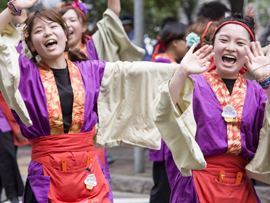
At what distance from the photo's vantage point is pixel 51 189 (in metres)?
2.63

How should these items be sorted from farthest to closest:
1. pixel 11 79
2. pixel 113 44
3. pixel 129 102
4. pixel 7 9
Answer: pixel 113 44 < pixel 129 102 < pixel 7 9 < pixel 11 79

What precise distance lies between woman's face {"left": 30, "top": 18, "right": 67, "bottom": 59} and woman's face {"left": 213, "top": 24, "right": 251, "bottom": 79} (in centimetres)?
100

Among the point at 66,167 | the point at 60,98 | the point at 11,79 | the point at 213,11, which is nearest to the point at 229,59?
the point at 60,98

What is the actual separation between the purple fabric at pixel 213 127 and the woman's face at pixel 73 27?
74.4 inches

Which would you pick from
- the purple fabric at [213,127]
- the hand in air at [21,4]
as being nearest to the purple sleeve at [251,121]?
the purple fabric at [213,127]

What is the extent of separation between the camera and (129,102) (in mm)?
3146

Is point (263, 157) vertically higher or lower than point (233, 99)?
lower

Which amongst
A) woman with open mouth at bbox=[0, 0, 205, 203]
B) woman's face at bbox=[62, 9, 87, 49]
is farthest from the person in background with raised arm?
woman with open mouth at bbox=[0, 0, 205, 203]

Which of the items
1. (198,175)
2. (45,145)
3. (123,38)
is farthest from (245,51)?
(123,38)

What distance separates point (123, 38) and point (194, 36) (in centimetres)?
106

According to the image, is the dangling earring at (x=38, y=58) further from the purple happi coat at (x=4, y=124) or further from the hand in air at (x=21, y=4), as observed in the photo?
the purple happi coat at (x=4, y=124)

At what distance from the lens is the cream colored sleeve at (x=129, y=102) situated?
3072mm

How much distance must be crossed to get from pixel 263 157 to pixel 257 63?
22.2 inches

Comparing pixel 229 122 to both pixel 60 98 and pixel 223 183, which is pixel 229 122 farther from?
pixel 60 98
